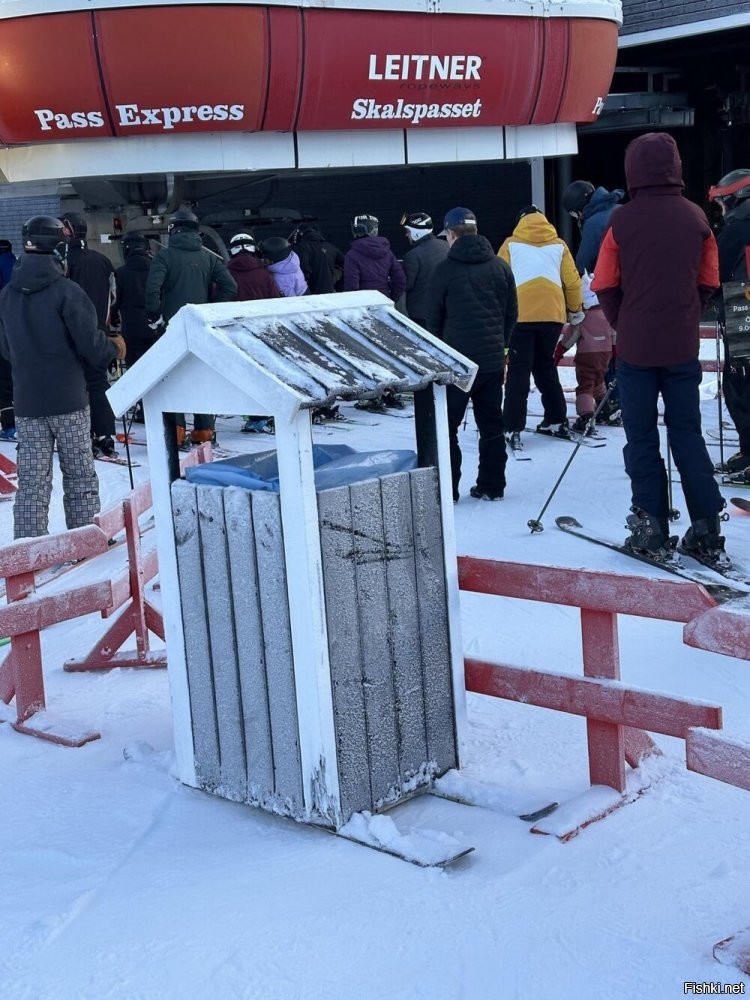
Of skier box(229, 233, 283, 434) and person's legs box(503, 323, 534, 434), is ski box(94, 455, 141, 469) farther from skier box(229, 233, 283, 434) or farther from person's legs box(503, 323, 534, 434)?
person's legs box(503, 323, 534, 434)

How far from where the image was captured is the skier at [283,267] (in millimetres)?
10242

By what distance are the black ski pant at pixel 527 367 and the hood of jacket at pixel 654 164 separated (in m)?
2.82

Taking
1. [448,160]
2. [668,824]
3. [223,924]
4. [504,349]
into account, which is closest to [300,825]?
[223,924]

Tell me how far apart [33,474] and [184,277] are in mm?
2990

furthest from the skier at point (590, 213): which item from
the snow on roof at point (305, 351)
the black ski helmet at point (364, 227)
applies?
the snow on roof at point (305, 351)

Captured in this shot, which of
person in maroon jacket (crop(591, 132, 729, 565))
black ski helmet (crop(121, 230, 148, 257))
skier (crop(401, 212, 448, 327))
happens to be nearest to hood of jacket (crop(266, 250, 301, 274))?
skier (crop(401, 212, 448, 327))

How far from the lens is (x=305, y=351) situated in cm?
337

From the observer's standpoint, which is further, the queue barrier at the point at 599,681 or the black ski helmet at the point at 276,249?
the black ski helmet at the point at 276,249

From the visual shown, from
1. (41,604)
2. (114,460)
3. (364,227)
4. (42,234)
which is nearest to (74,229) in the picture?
(114,460)

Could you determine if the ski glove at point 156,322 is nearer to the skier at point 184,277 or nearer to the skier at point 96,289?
the skier at point 184,277

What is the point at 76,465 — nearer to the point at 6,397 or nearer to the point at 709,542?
the point at 709,542

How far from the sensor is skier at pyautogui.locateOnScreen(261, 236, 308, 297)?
Answer: 33.6 feet

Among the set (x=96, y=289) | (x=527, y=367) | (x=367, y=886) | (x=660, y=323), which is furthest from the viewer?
(x=96, y=289)

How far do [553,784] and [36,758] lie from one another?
5.51 feet
